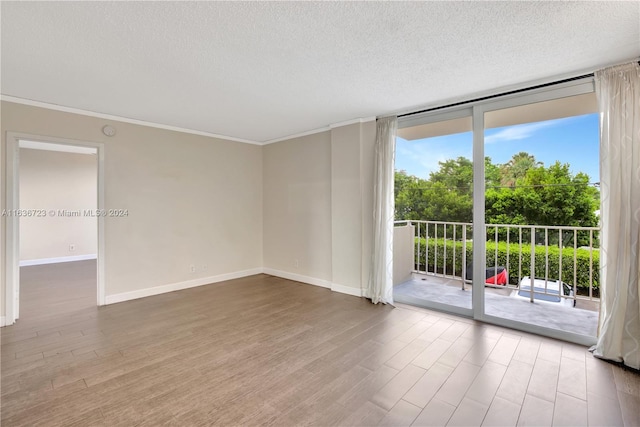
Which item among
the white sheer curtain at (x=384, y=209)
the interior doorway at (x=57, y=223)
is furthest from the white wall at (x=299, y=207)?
the interior doorway at (x=57, y=223)

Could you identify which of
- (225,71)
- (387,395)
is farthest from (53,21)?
(387,395)

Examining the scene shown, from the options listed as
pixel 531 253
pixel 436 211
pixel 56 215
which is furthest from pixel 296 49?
pixel 56 215

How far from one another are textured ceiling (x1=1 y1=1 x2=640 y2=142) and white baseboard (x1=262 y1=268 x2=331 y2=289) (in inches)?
108

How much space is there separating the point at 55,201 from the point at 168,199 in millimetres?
4462

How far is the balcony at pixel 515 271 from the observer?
136 inches

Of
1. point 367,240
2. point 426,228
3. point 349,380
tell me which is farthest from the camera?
point 426,228

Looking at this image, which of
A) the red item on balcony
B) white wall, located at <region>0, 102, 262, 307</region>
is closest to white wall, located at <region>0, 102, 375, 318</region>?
white wall, located at <region>0, 102, 262, 307</region>

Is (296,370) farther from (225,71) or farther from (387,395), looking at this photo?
(225,71)

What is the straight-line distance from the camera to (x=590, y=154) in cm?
295

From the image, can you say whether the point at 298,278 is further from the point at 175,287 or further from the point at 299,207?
the point at 175,287

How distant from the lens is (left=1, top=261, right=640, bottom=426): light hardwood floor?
187 cm

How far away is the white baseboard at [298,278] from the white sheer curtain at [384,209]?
1023 mm

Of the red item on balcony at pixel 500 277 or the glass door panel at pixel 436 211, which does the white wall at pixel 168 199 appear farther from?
the red item on balcony at pixel 500 277

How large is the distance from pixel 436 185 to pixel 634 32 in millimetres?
2171
